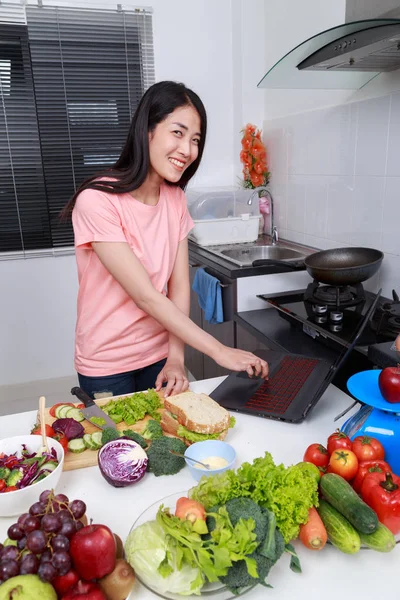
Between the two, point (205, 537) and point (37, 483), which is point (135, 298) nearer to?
point (37, 483)

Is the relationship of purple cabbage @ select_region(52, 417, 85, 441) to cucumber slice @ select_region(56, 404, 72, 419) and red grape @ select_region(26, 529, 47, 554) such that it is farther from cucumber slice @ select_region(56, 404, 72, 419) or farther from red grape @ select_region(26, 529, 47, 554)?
red grape @ select_region(26, 529, 47, 554)

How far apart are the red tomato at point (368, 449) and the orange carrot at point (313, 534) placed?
0.16 m

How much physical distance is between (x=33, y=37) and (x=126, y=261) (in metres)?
2.28

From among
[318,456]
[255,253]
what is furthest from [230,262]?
[318,456]

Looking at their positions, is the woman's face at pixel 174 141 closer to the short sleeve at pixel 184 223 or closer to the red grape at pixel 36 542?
the short sleeve at pixel 184 223

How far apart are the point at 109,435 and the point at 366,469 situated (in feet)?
1.70

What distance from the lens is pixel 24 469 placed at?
880 millimetres

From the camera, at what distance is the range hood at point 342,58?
4.23ft

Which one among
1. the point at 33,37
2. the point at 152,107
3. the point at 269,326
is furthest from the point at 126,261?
the point at 33,37

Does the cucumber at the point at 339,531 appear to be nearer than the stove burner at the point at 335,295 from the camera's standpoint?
Yes

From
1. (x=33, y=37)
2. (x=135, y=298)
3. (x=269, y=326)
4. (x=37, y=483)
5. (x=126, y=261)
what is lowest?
(x=269, y=326)

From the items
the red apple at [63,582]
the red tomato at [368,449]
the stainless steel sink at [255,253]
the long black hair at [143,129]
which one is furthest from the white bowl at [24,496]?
the stainless steel sink at [255,253]

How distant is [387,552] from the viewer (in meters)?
0.74

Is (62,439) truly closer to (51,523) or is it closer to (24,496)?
(24,496)
